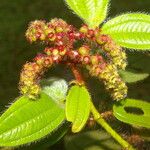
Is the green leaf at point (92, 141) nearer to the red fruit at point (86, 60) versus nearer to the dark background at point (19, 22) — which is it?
the red fruit at point (86, 60)

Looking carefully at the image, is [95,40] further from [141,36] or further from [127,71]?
[127,71]

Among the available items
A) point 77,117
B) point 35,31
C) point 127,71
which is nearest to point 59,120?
point 77,117

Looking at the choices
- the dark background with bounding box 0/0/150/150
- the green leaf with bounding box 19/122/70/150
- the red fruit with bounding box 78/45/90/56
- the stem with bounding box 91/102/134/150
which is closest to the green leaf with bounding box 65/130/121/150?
the green leaf with bounding box 19/122/70/150

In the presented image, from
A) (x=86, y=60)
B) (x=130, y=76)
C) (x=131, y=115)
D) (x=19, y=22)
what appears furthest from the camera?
(x=19, y=22)

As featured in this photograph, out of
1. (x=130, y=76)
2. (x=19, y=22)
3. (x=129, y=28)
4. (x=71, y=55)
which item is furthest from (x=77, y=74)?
(x=19, y=22)

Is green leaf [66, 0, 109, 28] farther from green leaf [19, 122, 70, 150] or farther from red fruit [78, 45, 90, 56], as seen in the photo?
green leaf [19, 122, 70, 150]

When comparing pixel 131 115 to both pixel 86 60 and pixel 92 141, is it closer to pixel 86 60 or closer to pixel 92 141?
pixel 86 60

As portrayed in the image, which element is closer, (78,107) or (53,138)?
(78,107)
